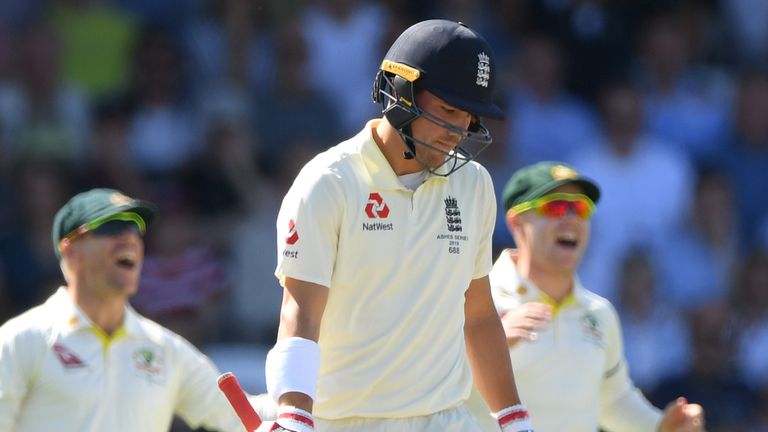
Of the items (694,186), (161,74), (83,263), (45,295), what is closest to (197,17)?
(161,74)

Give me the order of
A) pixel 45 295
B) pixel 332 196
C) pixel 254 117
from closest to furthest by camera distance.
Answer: pixel 332 196, pixel 45 295, pixel 254 117

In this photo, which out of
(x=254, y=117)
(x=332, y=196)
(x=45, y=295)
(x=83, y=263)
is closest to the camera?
(x=332, y=196)

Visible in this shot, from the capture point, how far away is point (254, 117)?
10156 mm

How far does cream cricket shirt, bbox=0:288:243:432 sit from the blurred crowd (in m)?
2.56

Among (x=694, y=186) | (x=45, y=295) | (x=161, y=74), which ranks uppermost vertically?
(x=161, y=74)

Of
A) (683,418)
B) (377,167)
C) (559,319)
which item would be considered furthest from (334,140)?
(377,167)

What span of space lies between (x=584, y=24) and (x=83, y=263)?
518 centimetres

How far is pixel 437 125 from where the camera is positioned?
187 inches

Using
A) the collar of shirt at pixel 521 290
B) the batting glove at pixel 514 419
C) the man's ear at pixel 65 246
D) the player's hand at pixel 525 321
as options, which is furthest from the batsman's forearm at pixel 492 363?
the man's ear at pixel 65 246

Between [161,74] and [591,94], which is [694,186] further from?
[161,74]

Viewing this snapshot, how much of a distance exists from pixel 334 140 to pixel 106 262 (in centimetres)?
369

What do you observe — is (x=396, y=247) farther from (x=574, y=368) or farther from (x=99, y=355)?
(x=99, y=355)

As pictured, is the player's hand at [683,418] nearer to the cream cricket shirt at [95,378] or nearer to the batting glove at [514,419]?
the batting glove at [514,419]

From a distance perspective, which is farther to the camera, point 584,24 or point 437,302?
point 584,24
